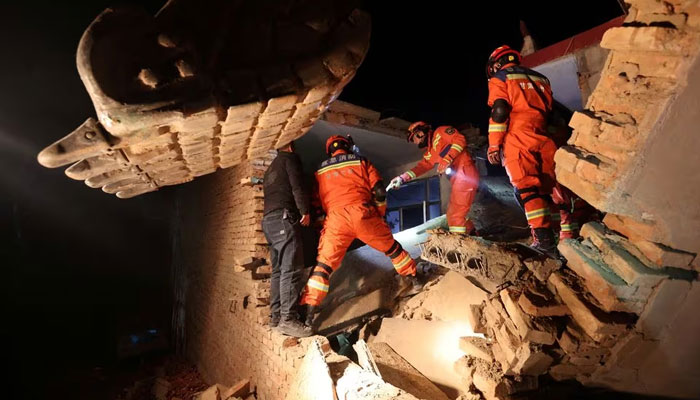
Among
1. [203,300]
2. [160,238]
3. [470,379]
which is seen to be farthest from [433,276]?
[160,238]

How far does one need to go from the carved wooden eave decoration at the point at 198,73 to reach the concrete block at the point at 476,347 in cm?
245

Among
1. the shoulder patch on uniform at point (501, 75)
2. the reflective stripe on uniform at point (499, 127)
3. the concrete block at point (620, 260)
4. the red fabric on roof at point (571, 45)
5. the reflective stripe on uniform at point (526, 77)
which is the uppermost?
the red fabric on roof at point (571, 45)

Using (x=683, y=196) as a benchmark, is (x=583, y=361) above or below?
below

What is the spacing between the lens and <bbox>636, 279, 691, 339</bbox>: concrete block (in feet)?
5.95

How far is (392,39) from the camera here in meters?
11.5

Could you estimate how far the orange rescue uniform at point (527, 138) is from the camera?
3217 millimetres

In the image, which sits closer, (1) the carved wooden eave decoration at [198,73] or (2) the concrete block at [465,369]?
(1) the carved wooden eave decoration at [198,73]

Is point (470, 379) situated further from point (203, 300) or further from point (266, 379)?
point (203, 300)

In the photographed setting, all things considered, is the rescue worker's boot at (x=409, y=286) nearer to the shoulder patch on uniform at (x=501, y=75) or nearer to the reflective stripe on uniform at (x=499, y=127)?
the reflective stripe on uniform at (x=499, y=127)

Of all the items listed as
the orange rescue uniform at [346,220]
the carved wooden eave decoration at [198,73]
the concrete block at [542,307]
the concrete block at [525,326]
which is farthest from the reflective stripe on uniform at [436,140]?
the carved wooden eave decoration at [198,73]

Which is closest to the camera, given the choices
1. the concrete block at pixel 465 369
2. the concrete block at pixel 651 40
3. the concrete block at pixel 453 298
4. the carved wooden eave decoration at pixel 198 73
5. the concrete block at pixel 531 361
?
the carved wooden eave decoration at pixel 198 73

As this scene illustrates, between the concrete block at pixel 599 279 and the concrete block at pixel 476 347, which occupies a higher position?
the concrete block at pixel 599 279

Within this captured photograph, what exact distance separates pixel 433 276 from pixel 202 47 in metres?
3.93

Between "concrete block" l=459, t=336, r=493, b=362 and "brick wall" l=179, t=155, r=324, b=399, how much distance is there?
1.75 metres
